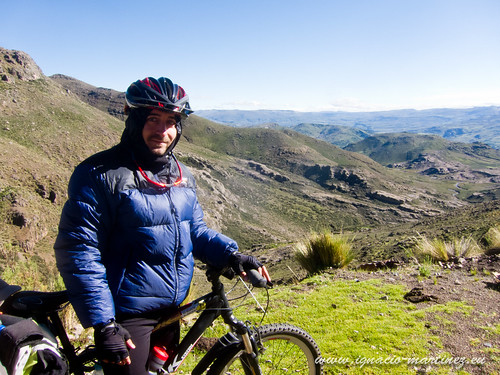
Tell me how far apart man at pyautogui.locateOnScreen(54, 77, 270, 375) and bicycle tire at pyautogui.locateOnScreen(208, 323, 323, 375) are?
1.63 feet

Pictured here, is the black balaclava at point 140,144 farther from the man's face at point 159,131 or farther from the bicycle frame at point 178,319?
the bicycle frame at point 178,319

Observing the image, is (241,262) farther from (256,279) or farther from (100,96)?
(100,96)

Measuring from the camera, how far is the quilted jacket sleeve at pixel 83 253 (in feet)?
5.87

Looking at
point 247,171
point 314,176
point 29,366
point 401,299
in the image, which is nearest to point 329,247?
point 401,299

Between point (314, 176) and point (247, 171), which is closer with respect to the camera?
point (247, 171)

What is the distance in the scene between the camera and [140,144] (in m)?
2.14

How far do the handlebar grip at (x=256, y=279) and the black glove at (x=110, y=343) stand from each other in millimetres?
884

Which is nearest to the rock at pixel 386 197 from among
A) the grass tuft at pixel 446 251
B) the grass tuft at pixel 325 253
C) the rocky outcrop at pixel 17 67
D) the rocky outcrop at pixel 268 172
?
the rocky outcrop at pixel 268 172

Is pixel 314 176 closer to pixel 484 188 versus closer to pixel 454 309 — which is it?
pixel 484 188

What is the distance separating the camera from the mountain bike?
2006mm

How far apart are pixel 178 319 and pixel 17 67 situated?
84.5 metres

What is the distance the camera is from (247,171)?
10262cm

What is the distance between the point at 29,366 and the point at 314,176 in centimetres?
11446

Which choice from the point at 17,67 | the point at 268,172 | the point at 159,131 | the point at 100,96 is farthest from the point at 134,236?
the point at 100,96
